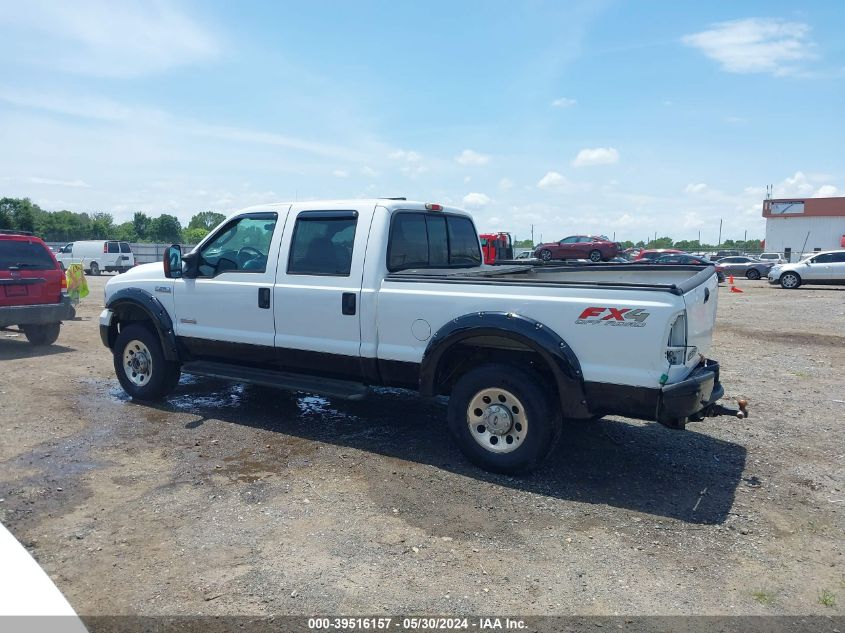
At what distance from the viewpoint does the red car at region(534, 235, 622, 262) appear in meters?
31.2

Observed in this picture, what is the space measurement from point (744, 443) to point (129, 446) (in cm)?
540

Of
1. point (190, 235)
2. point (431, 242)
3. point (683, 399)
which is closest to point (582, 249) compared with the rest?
point (431, 242)

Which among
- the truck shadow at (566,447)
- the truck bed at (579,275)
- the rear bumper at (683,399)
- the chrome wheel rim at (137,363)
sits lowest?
the truck shadow at (566,447)

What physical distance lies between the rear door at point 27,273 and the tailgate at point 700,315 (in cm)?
957

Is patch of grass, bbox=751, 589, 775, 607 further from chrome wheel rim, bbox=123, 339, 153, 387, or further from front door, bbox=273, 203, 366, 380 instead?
chrome wheel rim, bbox=123, 339, 153, 387

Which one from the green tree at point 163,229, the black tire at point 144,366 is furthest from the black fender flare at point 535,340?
the green tree at point 163,229

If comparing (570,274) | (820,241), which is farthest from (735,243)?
(570,274)

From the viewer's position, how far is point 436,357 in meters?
4.98

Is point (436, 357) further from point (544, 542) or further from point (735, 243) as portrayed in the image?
point (735, 243)

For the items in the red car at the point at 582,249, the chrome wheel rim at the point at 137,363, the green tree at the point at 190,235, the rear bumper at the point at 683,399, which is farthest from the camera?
the green tree at the point at 190,235

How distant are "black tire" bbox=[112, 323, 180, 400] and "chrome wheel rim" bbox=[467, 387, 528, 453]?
12.0 ft

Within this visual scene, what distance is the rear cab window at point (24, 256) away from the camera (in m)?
9.69

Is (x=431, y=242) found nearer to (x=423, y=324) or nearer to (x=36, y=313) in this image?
(x=423, y=324)

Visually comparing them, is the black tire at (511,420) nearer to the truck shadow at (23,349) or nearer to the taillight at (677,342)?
the taillight at (677,342)
